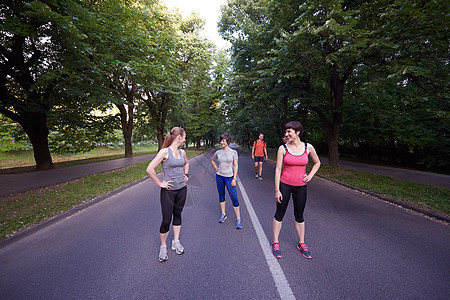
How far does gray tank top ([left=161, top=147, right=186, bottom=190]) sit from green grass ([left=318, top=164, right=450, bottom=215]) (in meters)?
6.59

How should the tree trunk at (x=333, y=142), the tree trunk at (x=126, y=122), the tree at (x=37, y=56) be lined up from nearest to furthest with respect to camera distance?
the tree at (x=37, y=56) → the tree trunk at (x=333, y=142) → the tree trunk at (x=126, y=122)

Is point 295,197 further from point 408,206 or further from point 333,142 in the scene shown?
point 333,142

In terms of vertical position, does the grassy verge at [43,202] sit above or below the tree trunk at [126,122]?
below

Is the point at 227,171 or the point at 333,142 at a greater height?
the point at 333,142

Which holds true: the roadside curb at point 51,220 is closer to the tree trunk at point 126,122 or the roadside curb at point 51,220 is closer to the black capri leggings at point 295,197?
the black capri leggings at point 295,197

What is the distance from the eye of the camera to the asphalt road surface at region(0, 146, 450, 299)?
2.04 m

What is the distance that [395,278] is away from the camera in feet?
7.24

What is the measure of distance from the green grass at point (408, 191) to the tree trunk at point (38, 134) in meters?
16.2

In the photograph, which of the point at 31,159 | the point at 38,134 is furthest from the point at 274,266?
the point at 31,159

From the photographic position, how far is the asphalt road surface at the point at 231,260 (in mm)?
2039

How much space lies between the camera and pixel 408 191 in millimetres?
5719

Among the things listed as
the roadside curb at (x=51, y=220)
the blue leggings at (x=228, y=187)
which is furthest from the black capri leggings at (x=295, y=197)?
the roadside curb at (x=51, y=220)

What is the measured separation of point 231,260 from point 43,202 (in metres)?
6.05

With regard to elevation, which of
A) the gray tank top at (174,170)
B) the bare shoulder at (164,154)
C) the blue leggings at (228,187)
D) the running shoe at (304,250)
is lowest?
the running shoe at (304,250)
